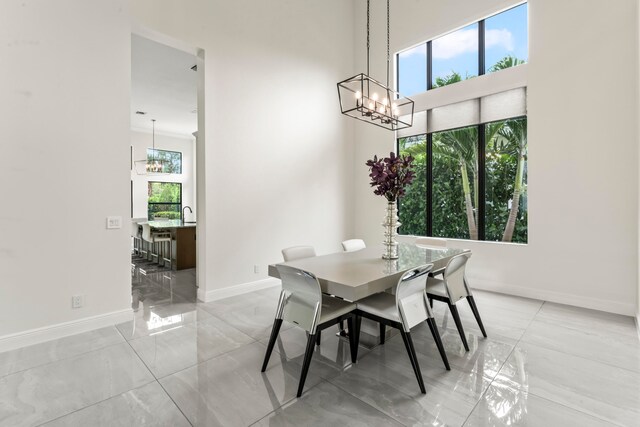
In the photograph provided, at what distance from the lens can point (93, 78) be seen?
2.97 metres

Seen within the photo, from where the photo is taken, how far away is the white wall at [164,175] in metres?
8.66

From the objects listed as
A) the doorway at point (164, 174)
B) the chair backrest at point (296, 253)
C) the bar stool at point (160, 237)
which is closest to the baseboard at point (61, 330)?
the doorway at point (164, 174)

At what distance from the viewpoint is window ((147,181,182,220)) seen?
9062 mm

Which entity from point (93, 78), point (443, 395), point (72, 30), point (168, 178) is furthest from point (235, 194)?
point (168, 178)

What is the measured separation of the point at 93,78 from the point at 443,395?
4153mm

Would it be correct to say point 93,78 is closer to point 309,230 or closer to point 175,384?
point 175,384

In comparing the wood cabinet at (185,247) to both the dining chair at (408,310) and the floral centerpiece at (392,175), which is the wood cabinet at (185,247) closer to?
the floral centerpiece at (392,175)

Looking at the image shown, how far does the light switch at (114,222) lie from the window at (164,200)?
6592mm

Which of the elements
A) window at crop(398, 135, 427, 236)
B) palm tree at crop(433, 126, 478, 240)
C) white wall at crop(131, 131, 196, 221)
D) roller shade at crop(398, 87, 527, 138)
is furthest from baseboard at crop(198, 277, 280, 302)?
white wall at crop(131, 131, 196, 221)

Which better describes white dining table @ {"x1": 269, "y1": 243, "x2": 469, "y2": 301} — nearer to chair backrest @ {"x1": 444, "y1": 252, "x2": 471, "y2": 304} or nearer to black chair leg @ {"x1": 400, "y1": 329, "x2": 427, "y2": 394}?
chair backrest @ {"x1": 444, "y1": 252, "x2": 471, "y2": 304}

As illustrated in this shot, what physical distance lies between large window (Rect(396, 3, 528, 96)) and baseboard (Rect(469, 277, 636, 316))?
124 inches

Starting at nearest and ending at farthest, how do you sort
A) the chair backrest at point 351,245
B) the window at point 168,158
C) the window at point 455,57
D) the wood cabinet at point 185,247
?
the chair backrest at point 351,245
the window at point 455,57
the wood cabinet at point 185,247
the window at point 168,158

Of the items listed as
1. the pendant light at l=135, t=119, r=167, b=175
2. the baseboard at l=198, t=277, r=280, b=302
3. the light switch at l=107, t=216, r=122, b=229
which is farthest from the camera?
the pendant light at l=135, t=119, r=167, b=175

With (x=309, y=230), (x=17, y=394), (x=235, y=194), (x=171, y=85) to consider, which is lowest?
(x=17, y=394)
